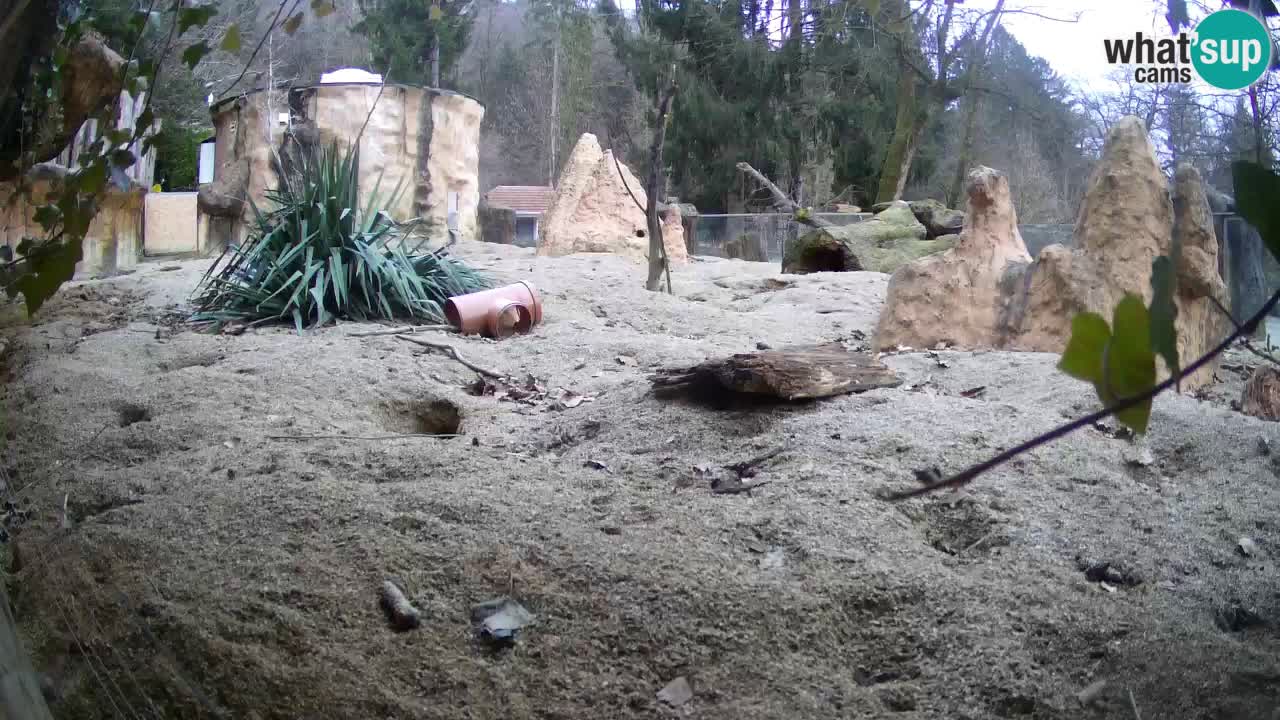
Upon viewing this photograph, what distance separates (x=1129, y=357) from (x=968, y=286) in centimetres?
421

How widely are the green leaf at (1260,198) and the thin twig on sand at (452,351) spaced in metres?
3.35

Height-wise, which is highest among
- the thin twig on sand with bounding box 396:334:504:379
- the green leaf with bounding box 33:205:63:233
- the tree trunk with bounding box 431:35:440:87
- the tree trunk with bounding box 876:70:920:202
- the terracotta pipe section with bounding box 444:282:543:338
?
the tree trunk with bounding box 431:35:440:87

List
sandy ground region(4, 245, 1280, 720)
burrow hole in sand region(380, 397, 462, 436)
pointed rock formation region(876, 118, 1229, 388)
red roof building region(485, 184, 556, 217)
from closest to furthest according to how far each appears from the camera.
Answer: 1. sandy ground region(4, 245, 1280, 720)
2. burrow hole in sand region(380, 397, 462, 436)
3. pointed rock formation region(876, 118, 1229, 388)
4. red roof building region(485, 184, 556, 217)

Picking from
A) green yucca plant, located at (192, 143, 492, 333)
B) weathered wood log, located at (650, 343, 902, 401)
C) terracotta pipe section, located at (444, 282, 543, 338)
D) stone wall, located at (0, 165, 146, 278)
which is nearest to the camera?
weathered wood log, located at (650, 343, 902, 401)

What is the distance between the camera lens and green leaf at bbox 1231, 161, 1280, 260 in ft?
2.48

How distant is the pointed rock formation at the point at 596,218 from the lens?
10.2 metres

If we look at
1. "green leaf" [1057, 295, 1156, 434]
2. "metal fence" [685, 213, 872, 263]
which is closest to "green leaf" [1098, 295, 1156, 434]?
"green leaf" [1057, 295, 1156, 434]

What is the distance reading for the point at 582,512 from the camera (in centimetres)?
226

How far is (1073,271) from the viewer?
167 inches

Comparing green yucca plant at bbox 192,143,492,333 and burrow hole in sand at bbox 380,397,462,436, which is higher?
green yucca plant at bbox 192,143,492,333

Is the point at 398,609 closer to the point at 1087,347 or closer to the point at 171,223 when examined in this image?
the point at 1087,347

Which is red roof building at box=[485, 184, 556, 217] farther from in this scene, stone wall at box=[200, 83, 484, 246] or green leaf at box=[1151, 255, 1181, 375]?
green leaf at box=[1151, 255, 1181, 375]

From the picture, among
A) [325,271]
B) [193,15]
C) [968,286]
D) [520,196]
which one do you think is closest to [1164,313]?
[193,15]

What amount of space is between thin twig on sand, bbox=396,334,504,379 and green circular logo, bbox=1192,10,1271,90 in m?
2.63
